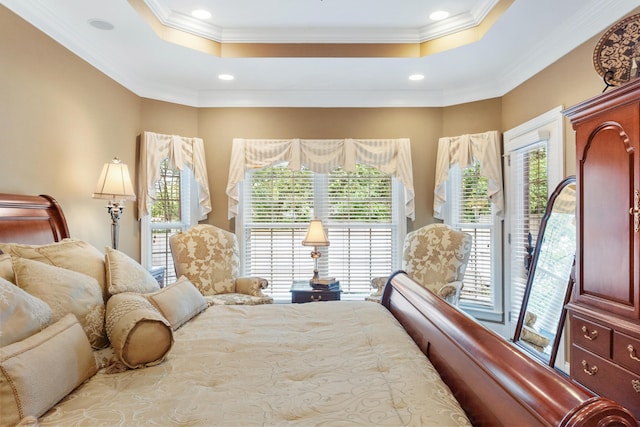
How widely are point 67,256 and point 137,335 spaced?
639 millimetres

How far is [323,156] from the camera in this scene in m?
4.45

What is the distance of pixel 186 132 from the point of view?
4422mm

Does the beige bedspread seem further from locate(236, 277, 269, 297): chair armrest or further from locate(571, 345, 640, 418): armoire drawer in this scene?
locate(236, 277, 269, 297): chair armrest

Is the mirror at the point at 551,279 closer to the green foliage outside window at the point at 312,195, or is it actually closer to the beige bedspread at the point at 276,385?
the beige bedspread at the point at 276,385

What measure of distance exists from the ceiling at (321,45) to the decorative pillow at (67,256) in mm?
1647

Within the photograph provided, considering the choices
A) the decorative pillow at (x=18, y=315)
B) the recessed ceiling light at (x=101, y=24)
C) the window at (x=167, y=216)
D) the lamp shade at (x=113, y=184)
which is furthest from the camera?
the window at (x=167, y=216)

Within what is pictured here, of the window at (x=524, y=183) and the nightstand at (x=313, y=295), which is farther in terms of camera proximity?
the nightstand at (x=313, y=295)

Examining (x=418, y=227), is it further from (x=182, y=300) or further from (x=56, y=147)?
(x=56, y=147)

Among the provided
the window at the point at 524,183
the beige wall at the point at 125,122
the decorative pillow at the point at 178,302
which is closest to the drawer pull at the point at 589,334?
the window at the point at 524,183

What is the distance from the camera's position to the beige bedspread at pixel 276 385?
3.54 feet

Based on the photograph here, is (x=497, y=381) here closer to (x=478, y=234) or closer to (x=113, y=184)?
(x=113, y=184)

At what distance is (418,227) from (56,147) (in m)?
3.48

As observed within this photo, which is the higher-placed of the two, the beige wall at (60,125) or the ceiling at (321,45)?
the ceiling at (321,45)

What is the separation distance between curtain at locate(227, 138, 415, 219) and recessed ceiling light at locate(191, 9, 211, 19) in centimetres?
144
